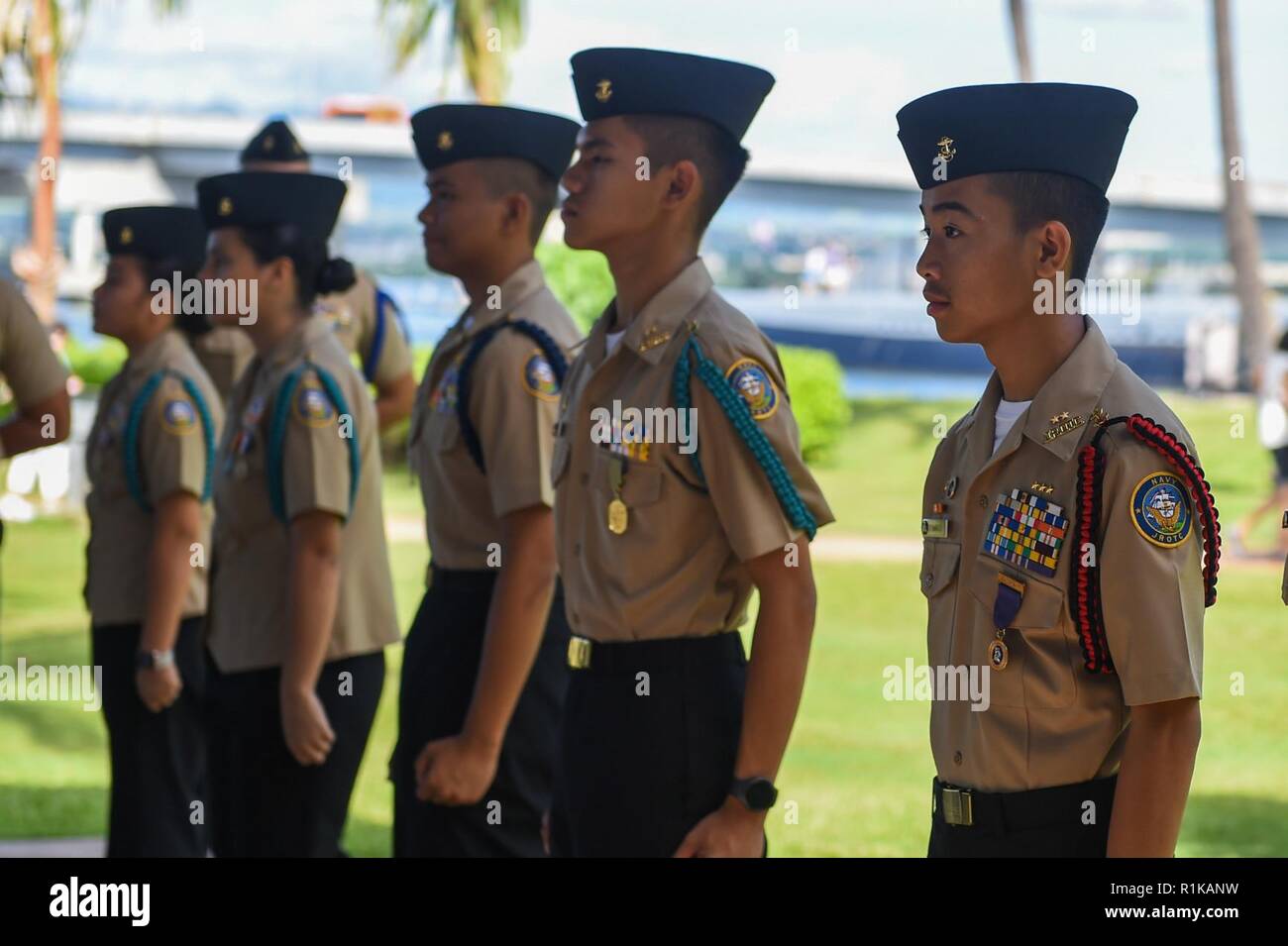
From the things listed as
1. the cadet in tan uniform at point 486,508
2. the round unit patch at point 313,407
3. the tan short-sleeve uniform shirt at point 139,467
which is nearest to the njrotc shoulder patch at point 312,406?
the round unit patch at point 313,407

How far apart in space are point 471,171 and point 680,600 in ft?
4.12

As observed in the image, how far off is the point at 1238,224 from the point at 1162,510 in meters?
14.5

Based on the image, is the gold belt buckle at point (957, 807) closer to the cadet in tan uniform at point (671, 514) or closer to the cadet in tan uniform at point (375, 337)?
the cadet in tan uniform at point (671, 514)

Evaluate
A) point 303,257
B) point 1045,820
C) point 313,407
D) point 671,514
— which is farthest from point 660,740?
point 303,257

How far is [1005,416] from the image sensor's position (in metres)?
2.31

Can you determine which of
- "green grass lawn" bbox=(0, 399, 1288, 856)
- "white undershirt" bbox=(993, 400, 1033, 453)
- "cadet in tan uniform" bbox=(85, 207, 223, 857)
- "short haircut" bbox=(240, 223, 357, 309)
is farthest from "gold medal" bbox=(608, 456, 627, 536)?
→ "green grass lawn" bbox=(0, 399, 1288, 856)

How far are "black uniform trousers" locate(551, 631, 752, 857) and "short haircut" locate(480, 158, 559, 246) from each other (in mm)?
1202

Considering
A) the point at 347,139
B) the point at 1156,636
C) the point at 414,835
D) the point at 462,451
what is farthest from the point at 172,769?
the point at 347,139

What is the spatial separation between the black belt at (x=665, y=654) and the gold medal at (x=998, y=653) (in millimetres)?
563

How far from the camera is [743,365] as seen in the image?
270cm

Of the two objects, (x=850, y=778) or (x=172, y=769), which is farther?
(x=850, y=778)

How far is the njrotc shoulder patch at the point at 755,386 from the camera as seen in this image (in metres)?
2.65

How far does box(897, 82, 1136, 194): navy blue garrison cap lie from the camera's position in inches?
89.3

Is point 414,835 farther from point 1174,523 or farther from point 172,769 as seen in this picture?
point 1174,523
